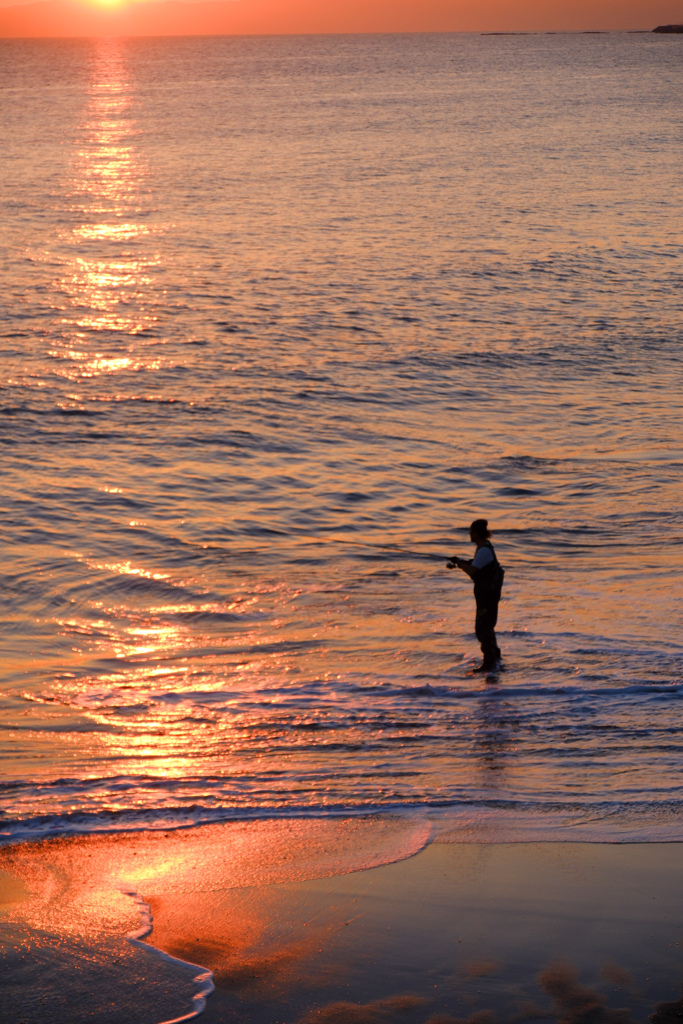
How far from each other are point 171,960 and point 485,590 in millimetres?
5168

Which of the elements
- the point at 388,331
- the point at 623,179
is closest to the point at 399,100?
the point at 623,179

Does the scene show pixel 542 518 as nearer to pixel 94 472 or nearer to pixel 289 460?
pixel 289 460

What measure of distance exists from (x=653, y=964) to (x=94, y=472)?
41.4 ft

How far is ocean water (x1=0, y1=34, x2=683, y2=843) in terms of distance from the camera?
27.1 ft

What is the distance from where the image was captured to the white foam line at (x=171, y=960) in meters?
5.29

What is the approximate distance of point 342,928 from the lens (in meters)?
5.98

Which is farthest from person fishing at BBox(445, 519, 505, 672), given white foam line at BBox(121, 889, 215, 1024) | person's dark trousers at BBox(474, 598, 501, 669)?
white foam line at BBox(121, 889, 215, 1024)

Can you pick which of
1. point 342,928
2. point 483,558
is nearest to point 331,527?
point 483,558

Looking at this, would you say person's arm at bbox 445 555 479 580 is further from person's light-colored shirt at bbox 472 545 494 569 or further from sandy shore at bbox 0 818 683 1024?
sandy shore at bbox 0 818 683 1024

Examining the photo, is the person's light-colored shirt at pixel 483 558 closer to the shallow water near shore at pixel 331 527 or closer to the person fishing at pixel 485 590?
the person fishing at pixel 485 590

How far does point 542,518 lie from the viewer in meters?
14.8

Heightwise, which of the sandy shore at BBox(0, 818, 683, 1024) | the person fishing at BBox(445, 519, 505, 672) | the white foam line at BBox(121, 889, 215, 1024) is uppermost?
the person fishing at BBox(445, 519, 505, 672)

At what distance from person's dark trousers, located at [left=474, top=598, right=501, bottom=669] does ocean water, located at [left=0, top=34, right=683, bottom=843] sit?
286 millimetres

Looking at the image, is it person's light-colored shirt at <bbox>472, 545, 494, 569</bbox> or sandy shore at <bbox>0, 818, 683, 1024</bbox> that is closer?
sandy shore at <bbox>0, 818, 683, 1024</bbox>
